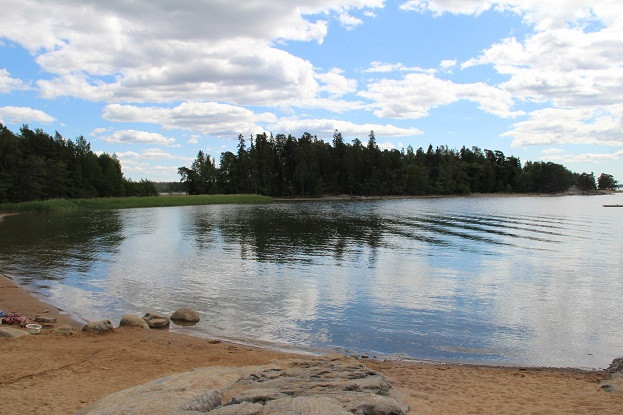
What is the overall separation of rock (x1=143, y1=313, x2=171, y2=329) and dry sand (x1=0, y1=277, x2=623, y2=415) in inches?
45.3

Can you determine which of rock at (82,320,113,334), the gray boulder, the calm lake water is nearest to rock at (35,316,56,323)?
the gray boulder

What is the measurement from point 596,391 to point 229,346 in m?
8.57

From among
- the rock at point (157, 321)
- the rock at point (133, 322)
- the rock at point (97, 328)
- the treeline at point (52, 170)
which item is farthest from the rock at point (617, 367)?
the treeline at point (52, 170)

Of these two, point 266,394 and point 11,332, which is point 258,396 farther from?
point 11,332

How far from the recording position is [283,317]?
51.7 feet

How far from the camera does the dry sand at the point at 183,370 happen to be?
805cm

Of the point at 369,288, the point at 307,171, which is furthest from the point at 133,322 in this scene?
the point at 307,171

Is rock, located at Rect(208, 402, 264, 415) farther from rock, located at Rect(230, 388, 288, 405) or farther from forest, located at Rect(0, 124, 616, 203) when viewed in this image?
Result: forest, located at Rect(0, 124, 616, 203)

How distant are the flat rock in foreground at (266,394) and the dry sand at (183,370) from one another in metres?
0.97

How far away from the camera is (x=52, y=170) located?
9850 centimetres

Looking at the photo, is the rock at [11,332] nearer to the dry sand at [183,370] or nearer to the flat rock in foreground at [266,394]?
the dry sand at [183,370]

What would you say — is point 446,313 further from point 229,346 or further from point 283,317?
point 229,346

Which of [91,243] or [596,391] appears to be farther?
[91,243]

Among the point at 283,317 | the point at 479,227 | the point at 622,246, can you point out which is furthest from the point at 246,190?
the point at 283,317
